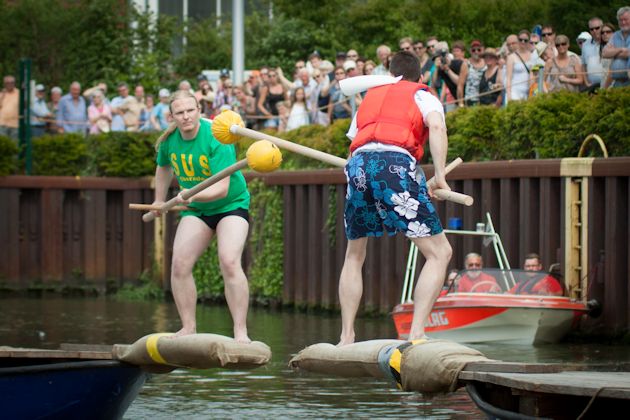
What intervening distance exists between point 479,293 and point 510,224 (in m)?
2.56

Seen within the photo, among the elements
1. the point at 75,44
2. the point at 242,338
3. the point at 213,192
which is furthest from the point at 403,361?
the point at 75,44

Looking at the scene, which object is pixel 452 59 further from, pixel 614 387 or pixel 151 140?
pixel 614 387

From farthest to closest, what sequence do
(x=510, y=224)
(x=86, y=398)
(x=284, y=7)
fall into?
(x=284, y=7) → (x=510, y=224) → (x=86, y=398)

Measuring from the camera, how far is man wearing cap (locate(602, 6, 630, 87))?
21.4 metres

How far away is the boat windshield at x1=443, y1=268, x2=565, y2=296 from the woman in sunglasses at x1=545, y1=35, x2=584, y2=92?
3119mm

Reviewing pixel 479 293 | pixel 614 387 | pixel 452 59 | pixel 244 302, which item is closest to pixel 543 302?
pixel 479 293

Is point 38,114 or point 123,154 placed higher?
point 38,114

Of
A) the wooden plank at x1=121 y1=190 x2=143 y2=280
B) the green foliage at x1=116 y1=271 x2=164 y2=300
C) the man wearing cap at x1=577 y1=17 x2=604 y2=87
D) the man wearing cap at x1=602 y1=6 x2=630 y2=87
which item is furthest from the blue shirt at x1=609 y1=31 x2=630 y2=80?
the wooden plank at x1=121 y1=190 x2=143 y2=280

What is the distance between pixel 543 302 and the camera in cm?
2136

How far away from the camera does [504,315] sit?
2145 cm

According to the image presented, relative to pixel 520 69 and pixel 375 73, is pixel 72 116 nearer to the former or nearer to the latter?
pixel 375 73

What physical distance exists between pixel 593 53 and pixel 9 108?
50.0 feet

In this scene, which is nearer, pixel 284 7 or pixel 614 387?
pixel 614 387

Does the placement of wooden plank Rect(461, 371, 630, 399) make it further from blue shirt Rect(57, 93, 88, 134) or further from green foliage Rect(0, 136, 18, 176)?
blue shirt Rect(57, 93, 88, 134)
